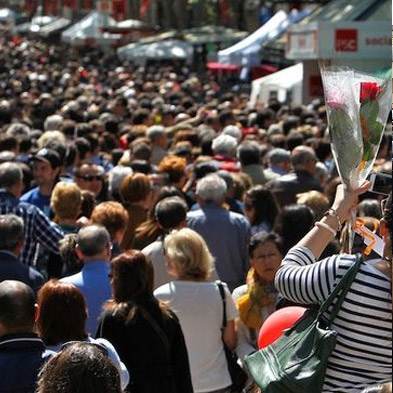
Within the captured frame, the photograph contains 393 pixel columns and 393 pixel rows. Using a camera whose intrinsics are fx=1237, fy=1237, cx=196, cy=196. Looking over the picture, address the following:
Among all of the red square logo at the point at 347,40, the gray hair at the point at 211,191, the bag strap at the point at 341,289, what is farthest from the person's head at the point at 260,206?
the red square logo at the point at 347,40

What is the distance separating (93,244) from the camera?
23.0 ft

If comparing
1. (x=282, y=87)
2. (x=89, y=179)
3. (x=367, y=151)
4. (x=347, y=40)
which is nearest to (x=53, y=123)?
(x=89, y=179)

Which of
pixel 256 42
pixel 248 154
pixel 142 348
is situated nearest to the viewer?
pixel 142 348

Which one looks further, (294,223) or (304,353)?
(294,223)

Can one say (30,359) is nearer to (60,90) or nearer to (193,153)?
(193,153)

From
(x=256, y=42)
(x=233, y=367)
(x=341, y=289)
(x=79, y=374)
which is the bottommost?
(x=256, y=42)

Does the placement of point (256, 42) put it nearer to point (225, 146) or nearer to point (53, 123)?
point (53, 123)

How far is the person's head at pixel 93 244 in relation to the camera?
701 centimetres

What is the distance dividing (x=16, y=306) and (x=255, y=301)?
247 cm

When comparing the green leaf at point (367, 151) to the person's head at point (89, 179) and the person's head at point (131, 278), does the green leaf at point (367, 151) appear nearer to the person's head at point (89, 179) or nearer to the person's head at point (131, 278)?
the person's head at point (131, 278)

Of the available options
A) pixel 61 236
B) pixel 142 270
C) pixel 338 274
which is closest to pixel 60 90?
pixel 61 236

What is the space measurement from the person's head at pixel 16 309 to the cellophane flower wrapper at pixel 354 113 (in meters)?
1.38

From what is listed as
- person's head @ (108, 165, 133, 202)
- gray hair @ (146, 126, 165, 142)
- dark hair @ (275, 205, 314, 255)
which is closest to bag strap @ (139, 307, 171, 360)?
dark hair @ (275, 205, 314, 255)

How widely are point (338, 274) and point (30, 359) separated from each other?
49.9 inches
